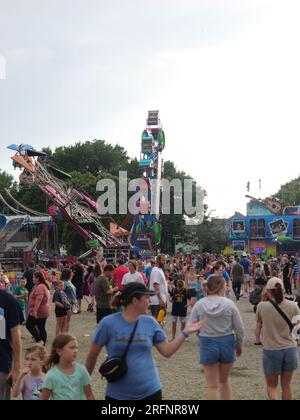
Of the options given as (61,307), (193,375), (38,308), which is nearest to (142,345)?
(193,375)

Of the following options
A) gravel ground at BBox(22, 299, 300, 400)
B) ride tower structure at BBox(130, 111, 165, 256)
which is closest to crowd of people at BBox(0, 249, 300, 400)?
gravel ground at BBox(22, 299, 300, 400)

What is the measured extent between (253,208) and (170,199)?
810 centimetres

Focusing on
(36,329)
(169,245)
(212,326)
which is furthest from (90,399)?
(169,245)

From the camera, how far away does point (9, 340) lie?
18.0 ft

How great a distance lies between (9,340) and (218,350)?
2.11 metres

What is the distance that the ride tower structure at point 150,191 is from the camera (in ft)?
163

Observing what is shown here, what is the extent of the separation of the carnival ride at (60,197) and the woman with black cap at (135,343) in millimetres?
36188

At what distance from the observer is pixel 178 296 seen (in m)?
12.6

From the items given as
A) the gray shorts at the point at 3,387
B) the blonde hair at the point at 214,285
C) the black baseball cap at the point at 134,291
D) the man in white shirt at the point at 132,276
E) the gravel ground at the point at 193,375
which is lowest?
the gravel ground at the point at 193,375

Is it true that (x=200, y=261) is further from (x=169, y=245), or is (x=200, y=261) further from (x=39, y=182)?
(x=169, y=245)

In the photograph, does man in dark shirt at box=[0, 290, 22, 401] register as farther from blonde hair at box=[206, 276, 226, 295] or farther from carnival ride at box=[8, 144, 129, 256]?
carnival ride at box=[8, 144, 129, 256]

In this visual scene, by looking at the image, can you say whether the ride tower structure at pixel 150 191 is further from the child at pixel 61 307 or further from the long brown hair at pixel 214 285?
the long brown hair at pixel 214 285

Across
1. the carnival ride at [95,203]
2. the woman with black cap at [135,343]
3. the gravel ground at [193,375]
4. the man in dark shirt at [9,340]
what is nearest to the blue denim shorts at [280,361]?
the gravel ground at [193,375]
